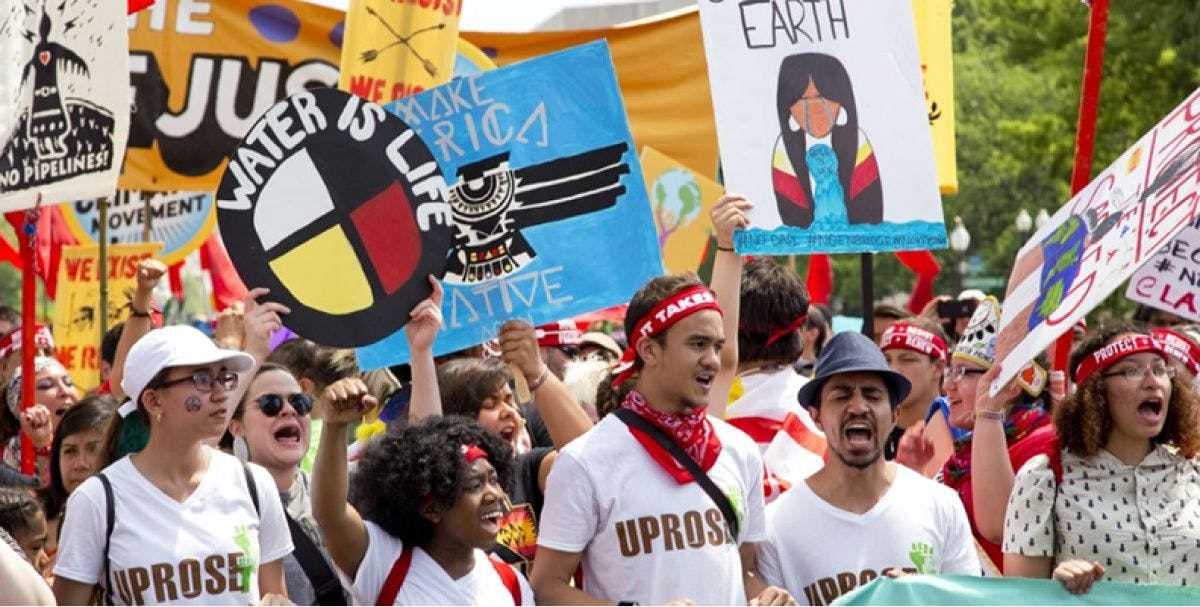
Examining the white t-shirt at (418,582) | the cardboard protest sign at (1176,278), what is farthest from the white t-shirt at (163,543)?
the cardboard protest sign at (1176,278)

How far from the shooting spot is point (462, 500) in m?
4.78

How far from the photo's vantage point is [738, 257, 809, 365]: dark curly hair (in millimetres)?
6031

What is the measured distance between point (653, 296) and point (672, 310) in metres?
0.11

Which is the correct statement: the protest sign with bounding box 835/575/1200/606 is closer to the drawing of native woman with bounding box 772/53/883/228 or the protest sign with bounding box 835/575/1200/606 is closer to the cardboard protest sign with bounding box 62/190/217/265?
the drawing of native woman with bounding box 772/53/883/228

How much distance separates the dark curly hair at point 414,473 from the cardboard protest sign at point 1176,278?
2.84 metres

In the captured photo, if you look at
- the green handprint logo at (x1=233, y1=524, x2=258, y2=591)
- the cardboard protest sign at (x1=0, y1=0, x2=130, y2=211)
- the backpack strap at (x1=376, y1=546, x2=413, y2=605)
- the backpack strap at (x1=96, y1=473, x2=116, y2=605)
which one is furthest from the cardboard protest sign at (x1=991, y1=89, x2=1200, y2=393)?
the cardboard protest sign at (x1=0, y1=0, x2=130, y2=211)

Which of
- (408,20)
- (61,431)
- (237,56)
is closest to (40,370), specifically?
(61,431)

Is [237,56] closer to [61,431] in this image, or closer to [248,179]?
[61,431]

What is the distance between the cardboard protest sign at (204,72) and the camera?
10305mm

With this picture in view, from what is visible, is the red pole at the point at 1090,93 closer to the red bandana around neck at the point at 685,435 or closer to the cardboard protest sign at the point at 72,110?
the red bandana around neck at the point at 685,435

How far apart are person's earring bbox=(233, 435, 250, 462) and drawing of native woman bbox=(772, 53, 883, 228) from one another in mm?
2016

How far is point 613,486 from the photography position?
15.7 ft

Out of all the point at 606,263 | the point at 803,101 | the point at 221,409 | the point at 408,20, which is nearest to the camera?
the point at 221,409

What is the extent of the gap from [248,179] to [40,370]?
3198mm
